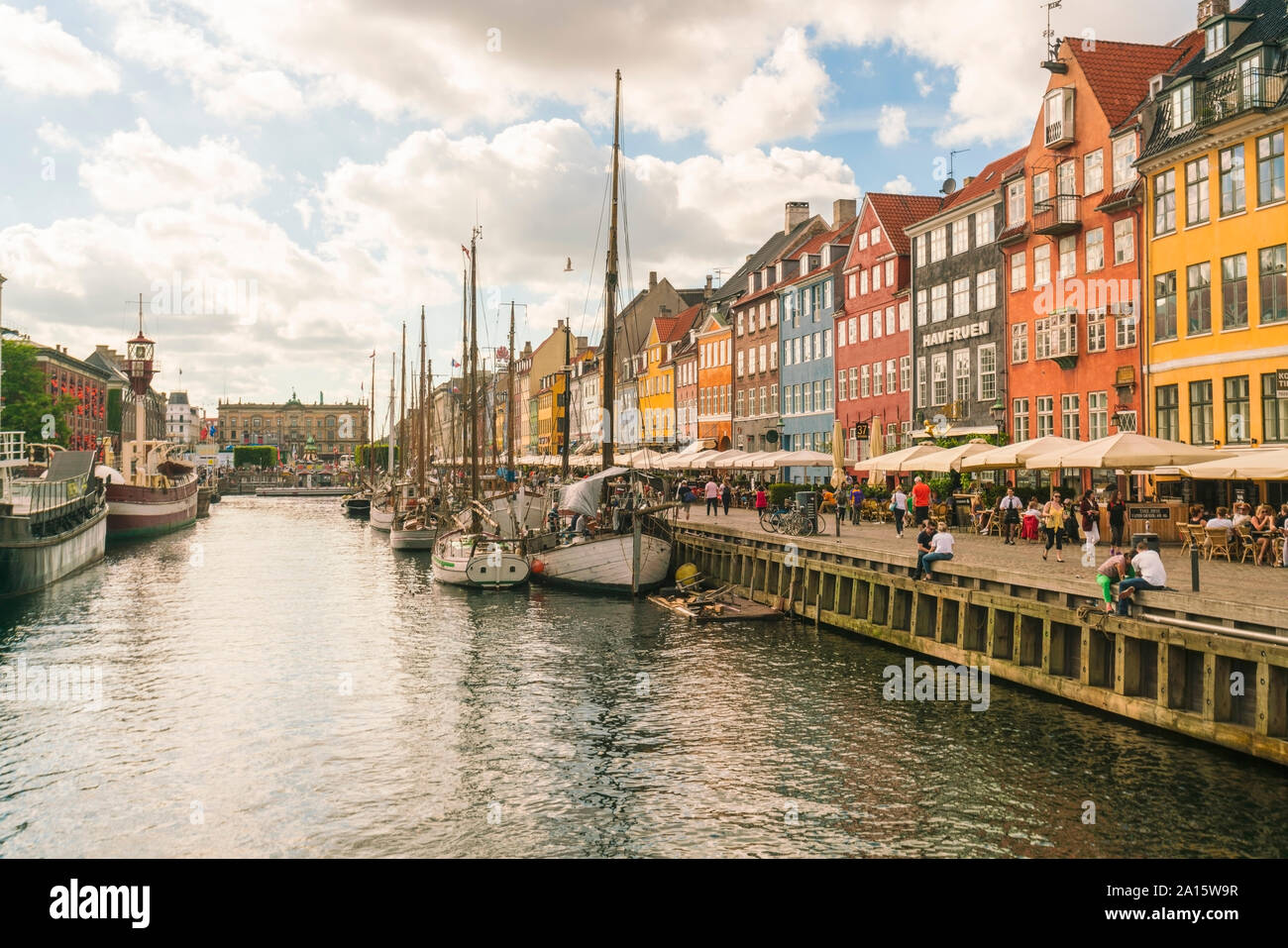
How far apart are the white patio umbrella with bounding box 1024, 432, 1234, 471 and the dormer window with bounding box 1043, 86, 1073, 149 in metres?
20.0

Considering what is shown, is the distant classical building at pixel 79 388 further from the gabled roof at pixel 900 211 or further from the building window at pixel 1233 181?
the building window at pixel 1233 181

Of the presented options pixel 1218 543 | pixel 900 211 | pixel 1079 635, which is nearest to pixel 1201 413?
pixel 1218 543

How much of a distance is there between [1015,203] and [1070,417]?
10064mm

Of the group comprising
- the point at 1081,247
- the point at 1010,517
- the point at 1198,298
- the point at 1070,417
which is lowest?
the point at 1010,517

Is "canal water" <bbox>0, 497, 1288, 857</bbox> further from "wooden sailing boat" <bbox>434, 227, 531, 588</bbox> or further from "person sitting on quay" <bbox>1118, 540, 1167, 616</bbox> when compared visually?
"wooden sailing boat" <bbox>434, 227, 531, 588</bbox>

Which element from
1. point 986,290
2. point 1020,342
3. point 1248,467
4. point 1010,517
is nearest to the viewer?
point 1248,467

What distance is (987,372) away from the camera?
47812 mm

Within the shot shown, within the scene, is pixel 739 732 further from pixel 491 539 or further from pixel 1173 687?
pixel 491 539

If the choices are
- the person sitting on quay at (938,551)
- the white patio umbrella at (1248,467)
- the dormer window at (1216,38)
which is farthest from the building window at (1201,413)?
the person sitting on quay at (938,551)

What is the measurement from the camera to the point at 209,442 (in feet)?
572

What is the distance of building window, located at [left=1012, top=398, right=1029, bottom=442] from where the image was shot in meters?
44.5

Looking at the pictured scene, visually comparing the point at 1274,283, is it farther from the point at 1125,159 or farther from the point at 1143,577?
the point at 1143,577
